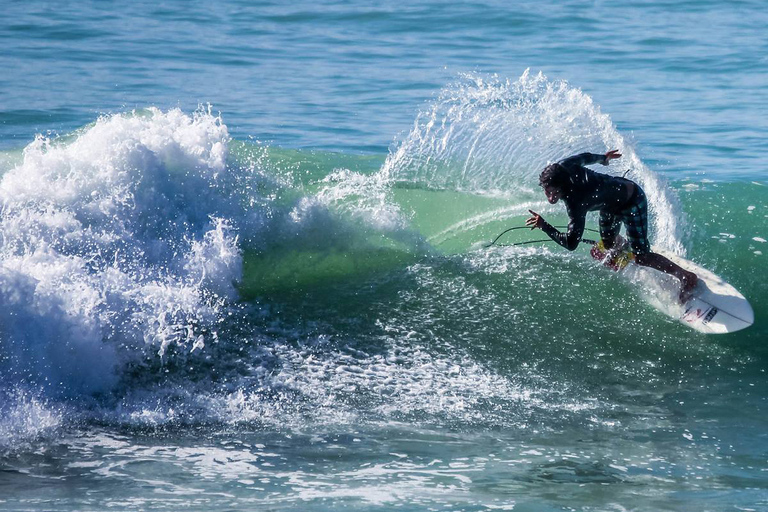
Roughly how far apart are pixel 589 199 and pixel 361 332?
189 cm

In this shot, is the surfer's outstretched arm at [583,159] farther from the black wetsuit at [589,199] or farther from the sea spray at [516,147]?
the sea spray at [516,147]

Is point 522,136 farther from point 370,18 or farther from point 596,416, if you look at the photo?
point 370,18

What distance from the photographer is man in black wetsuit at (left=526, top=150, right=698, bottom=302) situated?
6602 millimetres

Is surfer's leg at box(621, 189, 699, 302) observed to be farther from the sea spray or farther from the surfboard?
the sea spray

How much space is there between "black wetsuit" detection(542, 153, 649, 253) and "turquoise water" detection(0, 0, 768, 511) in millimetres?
747

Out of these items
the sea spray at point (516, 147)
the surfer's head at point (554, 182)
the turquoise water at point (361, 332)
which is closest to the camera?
the turquoise water at point (361, 332)

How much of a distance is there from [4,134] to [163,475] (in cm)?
955

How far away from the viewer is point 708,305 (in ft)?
23.8

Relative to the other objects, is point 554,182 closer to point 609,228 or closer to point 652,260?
point 609,228

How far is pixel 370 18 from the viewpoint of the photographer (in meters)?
23.9

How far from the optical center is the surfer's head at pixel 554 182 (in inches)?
258

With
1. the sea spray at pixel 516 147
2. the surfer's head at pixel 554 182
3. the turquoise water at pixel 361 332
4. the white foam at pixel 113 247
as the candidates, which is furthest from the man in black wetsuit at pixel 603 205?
the white foam at pixel 113 247

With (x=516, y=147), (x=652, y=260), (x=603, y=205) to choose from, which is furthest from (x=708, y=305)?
(x=516, y=147)

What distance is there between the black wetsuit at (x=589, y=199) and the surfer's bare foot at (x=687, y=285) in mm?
374
